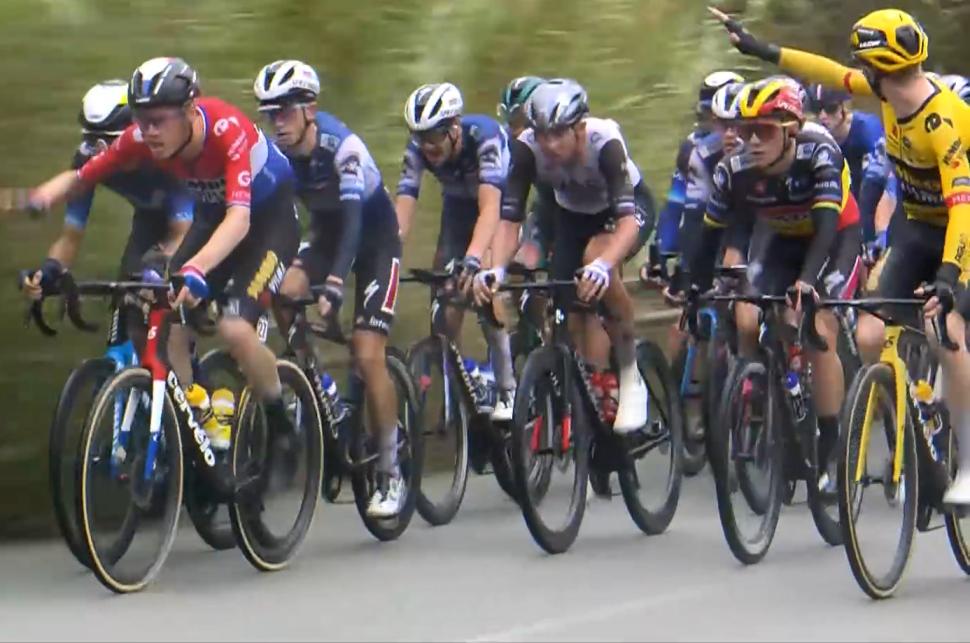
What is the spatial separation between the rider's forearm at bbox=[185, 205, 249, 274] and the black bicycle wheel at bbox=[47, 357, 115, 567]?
600mm

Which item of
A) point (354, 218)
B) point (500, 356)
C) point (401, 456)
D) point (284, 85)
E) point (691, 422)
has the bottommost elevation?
point (691, 422)

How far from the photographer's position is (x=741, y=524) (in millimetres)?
8992

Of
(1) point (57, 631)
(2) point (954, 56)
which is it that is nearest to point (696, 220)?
(1) point (57, 631)

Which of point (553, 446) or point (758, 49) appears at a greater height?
point (758, 49)

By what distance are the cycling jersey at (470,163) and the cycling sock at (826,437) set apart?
2130 mm

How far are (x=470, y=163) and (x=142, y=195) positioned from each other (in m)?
→ 2.05

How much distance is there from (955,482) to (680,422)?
80.0 inches

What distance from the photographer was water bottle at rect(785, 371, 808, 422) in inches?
368

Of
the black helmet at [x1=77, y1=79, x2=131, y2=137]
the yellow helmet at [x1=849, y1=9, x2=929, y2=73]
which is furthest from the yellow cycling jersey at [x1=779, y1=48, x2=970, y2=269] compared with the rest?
the black helmet at [x1=77, y1=79, x2=131, y2=137]

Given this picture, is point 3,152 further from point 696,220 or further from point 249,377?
point 696,220

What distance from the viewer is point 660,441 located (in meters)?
10.1

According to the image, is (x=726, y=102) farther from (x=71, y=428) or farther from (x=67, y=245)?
(x=71, y=428)

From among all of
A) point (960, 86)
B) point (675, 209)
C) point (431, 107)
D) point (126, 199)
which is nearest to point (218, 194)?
point (126, 199)

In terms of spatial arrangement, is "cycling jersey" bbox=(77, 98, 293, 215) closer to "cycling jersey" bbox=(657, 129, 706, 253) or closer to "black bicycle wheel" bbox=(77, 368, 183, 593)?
"black bicycle wheel" bbox=(77, 368, 183, 593)
